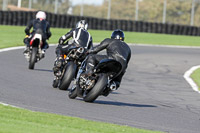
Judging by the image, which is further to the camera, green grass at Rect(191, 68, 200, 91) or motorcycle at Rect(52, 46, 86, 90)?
green grass at Rect(191, 68, 200, 91)

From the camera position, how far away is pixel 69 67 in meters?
10.8

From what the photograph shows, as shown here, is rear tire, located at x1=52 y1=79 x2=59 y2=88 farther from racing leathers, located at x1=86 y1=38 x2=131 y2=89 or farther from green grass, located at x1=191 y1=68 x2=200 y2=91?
green grass, located at x1=191 y1=68 x2=200 y2=91

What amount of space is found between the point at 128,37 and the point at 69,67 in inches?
856

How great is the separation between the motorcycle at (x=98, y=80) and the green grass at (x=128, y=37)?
13.8 metres

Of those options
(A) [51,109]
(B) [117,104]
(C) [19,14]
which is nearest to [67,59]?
(B) [117,104]

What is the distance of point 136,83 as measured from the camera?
14.6 metres

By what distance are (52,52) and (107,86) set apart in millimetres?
11994

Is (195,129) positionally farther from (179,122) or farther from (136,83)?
(136,83)

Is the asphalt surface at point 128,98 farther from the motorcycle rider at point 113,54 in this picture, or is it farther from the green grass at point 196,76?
the motorcycle rider at point 113,54

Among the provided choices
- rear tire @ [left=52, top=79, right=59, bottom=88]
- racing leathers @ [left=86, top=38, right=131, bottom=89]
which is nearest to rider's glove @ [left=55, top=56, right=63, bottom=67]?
rear tire @ [left=52, top=79, right=59, bottom=88]

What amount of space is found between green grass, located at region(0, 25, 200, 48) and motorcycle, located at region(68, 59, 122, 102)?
544 inches

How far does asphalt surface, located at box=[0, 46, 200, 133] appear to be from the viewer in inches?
332

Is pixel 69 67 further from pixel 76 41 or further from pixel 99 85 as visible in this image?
pixel 99 85

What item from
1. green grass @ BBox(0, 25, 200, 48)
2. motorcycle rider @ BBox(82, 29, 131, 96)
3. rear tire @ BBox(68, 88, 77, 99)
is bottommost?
green grass @ BBox(0, 25, 200, 48)
